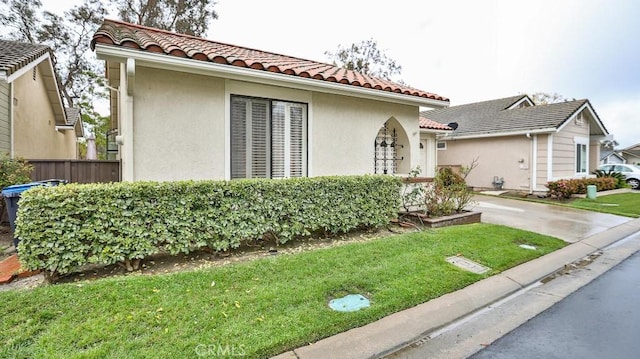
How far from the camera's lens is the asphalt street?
307cm

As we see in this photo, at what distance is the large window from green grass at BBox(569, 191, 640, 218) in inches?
476

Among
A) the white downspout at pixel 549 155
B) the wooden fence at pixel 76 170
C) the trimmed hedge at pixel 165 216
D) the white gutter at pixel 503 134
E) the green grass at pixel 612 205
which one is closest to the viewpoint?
the trimmed hedge at pixel 165 216

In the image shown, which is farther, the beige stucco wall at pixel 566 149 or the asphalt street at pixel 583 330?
the beige stucco wall at pixel 566 149

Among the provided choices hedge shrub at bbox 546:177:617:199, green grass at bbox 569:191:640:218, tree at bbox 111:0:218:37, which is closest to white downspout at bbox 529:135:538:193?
hedge shrub at bbox 546:177:617:199

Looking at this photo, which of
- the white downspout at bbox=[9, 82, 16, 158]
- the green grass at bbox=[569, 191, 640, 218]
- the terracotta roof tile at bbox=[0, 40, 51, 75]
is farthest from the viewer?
the green grass at bbox=[569, 191, 640, 218]

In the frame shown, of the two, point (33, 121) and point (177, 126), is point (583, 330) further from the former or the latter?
point (33, 121)

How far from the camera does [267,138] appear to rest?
6.87 metres

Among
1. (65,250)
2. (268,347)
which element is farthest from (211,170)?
(268,347)

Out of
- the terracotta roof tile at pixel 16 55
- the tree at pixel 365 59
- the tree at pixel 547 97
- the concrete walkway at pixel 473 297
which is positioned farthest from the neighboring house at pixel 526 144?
the tree at pixel 547 97

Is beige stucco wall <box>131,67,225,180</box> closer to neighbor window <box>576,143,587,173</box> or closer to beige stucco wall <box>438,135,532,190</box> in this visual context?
beige stucco wall <box>438,135,532,190</box>

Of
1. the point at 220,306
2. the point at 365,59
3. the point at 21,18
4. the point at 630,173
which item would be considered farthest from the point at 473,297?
the point at 21,18

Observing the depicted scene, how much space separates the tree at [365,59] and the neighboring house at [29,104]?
827 inches

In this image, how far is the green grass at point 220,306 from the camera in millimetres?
2836

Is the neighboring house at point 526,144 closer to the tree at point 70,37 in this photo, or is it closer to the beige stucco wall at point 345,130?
the beige stucco wall at point 345,130
